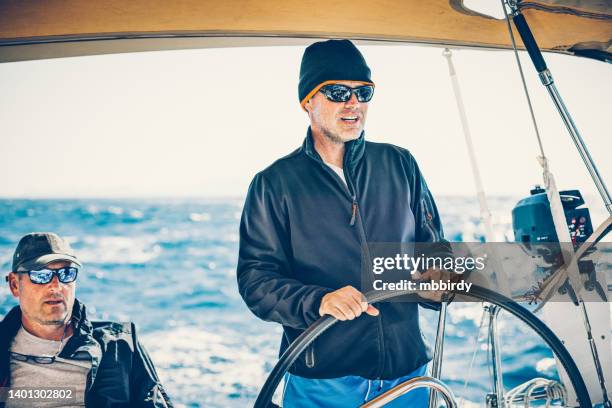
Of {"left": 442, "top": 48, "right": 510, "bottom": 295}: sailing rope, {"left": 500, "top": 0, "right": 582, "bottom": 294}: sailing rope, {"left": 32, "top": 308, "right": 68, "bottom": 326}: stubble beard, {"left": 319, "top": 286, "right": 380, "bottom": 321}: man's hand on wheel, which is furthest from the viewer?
{"left": 442, "top": 48, "right": 510, "bottom": 295}: sailing rope

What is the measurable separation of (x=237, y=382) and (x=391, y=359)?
646 centimetres

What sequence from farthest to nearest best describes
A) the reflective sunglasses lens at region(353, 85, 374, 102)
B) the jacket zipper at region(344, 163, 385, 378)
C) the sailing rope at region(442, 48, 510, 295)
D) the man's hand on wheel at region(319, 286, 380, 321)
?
the sailing rope at region(442, 48, 510, 295)
the reflective sunglasses lens at region(353, 85, 374, 102)
the jacket zipper at region(344, 163, 385, 378)
the man's hand on wheel at region(319, 286, 380, 321)

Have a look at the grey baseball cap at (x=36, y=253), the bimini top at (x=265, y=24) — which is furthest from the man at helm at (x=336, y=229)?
the grey baseball cap at (x=36, y=253)

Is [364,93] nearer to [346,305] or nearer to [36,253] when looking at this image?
[346,305]

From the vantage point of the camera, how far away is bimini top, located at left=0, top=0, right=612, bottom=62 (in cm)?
173

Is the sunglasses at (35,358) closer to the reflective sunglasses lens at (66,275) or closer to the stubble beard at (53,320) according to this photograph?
the stubble beard at (53,320)

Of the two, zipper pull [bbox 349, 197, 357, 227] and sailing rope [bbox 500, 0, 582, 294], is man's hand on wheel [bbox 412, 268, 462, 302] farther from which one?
Answer: sailing rope [bbox 500, 0, 582, 294]

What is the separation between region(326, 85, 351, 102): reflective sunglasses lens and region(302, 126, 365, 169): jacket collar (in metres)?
0.13

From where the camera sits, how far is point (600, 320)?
1.93 m

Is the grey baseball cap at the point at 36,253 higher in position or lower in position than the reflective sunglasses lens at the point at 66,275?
higher

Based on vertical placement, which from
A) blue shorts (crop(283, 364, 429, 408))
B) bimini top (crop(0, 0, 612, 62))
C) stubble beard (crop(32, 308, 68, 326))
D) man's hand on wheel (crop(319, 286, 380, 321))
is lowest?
blue shorts (crop(283, 364, 429, 408))

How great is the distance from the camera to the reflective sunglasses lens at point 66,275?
2.03 m

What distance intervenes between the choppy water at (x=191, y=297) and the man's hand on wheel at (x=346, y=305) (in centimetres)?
78

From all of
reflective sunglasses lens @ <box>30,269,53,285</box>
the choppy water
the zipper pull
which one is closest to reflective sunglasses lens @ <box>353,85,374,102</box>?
the zipper pull
